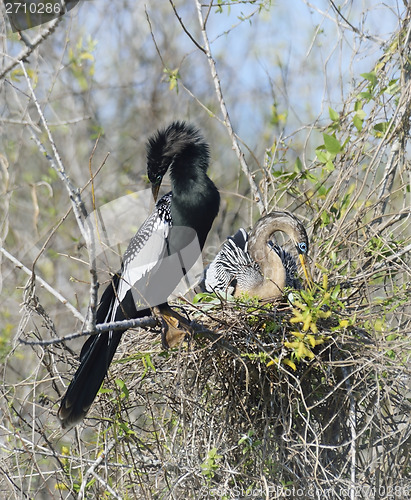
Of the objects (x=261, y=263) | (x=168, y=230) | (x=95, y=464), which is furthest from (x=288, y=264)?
(x=95, y=464)

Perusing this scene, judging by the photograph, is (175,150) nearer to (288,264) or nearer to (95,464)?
(288,264)

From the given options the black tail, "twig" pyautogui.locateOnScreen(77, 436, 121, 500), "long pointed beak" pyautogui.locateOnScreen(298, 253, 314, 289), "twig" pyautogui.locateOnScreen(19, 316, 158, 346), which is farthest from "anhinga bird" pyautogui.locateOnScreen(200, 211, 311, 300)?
"twig" pyautogui.locateOnScreen(77, 436, 121, 500)

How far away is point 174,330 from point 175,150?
116 cm

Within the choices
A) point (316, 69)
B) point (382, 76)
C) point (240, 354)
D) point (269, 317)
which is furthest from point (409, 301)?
point (316, 69)

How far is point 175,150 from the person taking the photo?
12.9 feet

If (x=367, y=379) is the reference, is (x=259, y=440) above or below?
below

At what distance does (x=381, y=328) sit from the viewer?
3.21 meters

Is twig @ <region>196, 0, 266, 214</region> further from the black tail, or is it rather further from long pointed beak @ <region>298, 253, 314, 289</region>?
the black tail

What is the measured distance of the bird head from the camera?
395cm

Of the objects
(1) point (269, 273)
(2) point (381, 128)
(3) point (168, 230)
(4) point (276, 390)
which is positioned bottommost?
(4) point (276, 390)

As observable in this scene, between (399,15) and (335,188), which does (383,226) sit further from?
(399,15)

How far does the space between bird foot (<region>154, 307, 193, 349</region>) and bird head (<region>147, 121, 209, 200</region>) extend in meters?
0.98

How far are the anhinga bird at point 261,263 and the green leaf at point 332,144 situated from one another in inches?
24.4

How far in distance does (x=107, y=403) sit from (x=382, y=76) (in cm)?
245
